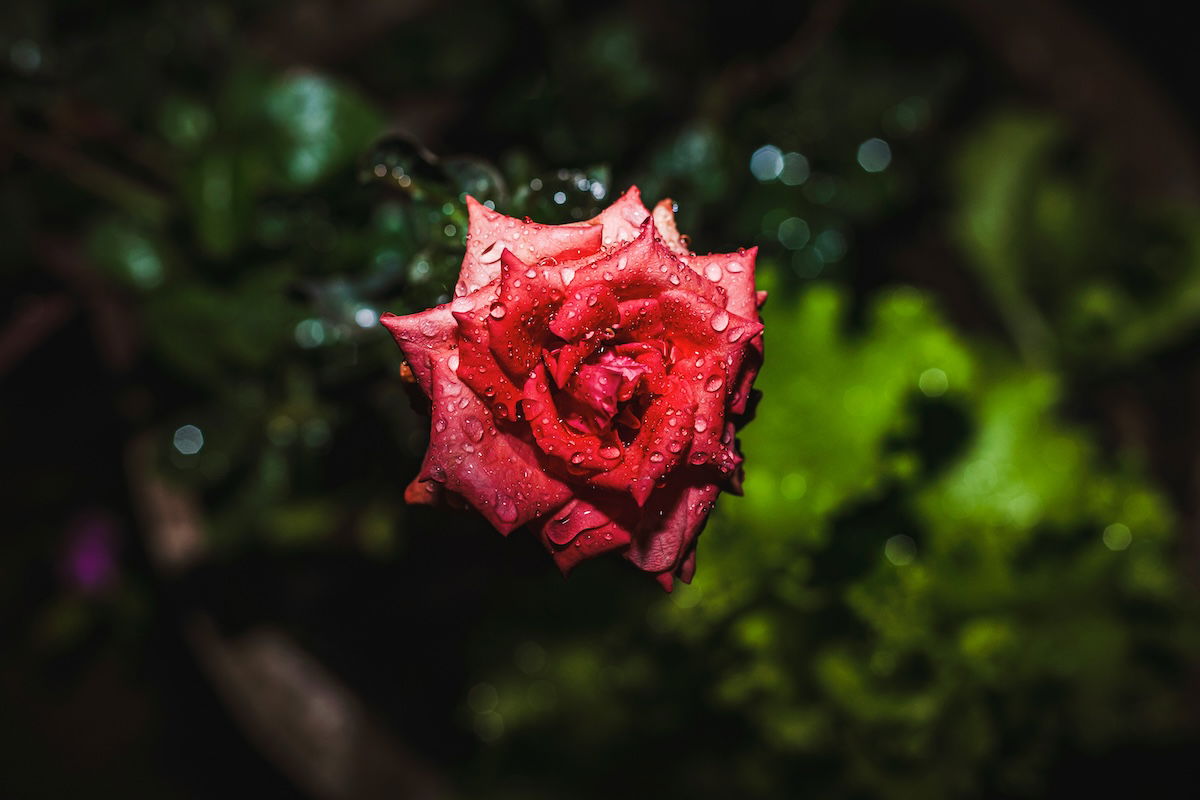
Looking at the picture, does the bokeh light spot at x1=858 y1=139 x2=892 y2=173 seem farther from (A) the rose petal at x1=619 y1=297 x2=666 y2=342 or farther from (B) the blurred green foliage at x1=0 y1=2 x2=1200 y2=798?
(A) the rose petal at x1=619 y1=297 x2=666 y2=342

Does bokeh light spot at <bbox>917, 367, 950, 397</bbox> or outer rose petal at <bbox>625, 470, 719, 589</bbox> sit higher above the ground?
bokeh light spot at <bbox>917, 367, 950, 397</bbox>

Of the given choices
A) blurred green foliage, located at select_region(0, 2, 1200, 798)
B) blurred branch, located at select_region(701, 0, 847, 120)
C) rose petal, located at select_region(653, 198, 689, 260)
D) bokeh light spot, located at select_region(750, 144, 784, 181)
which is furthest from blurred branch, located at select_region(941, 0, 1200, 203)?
rose petal, located at select_region(653, 198, 689, 260)

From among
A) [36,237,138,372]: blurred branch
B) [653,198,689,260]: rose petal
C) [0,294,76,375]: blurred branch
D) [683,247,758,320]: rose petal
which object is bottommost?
[0,294,76,375]: blurred branch

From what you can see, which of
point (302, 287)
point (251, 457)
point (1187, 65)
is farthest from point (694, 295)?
point (1187, 65)

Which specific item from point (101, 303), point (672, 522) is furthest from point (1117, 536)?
point (101, 303)

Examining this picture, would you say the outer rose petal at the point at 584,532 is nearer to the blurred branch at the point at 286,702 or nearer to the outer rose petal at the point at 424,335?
the outer rose petal at the point at 424,335

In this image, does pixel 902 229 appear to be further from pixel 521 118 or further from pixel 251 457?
pixel 251 457

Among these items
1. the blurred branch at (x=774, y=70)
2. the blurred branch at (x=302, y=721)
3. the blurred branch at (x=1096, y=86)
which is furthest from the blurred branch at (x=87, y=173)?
the blurred branch at (x=1096, y=86)
